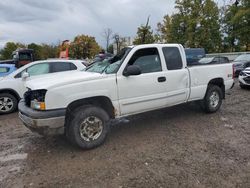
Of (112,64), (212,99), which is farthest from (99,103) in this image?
(212,99)

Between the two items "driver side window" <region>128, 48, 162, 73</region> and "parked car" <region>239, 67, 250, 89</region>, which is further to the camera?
"parked car" <region>239, 67, 250, 89</region>

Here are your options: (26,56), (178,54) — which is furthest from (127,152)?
(26,56)

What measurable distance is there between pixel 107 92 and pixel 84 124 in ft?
2.42

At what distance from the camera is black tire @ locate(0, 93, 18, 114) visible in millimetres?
7832

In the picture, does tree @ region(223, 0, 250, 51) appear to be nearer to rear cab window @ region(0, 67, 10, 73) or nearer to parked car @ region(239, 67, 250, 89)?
parked car @ region(239, 67, 250, 89)

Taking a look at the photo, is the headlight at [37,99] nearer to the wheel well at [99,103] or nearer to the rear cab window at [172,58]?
the wheel well at [99,103]

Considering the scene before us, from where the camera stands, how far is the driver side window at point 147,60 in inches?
209

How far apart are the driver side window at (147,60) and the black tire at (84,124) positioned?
1268 millimetres

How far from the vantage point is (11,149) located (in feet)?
16.3

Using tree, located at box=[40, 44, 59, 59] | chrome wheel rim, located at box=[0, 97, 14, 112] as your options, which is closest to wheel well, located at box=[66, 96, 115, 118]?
chrome wheel rim, located at box=[0, 97, 14, 112]

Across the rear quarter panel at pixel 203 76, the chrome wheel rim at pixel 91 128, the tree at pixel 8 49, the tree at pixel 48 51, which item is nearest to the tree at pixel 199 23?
the rear quarter panel at pixel 203 76

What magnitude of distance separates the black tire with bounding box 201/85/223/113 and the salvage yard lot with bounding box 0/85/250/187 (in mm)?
420

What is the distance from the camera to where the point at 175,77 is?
575 centimetres

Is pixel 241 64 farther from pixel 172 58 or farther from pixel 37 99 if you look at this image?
pixel 37 99
